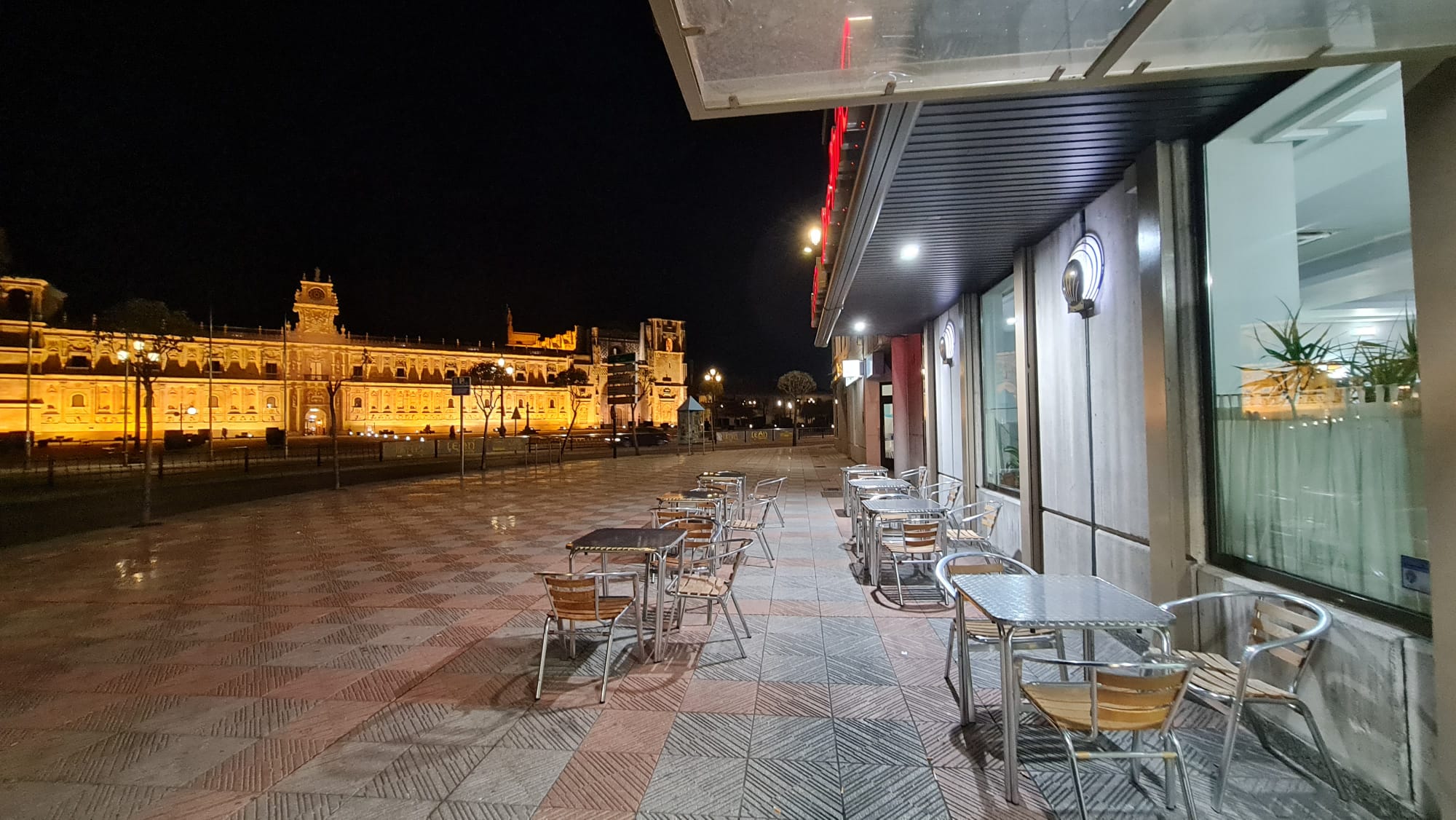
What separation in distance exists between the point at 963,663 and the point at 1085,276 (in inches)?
145

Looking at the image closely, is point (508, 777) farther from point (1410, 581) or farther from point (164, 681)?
point (1410, 581)

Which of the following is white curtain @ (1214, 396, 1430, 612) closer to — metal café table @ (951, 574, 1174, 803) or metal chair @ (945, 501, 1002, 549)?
metal café table @ (951, 574, 1174, 803)

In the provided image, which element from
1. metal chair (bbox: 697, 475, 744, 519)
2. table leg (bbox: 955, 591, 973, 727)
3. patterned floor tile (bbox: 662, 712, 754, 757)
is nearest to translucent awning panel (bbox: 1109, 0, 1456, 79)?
table leg (bbox: 955, 591, 973, 727)

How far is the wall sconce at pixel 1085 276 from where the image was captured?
5334 millimetres

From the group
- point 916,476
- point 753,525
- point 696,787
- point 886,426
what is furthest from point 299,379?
point 696,787

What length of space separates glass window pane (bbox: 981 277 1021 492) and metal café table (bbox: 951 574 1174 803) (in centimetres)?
435

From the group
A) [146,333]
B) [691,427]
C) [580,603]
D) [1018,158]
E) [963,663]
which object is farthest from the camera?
[691,427]

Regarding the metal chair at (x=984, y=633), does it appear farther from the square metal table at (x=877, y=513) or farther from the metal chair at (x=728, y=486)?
the metal chair at (x=728, y=486)

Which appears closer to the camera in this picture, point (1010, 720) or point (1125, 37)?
point (1125, 37)

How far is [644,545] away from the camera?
15.6 feet

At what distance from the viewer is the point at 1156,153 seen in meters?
4.31

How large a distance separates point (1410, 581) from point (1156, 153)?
9.63 feet

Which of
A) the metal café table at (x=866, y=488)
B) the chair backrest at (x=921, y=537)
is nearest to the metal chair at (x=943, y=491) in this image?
the metal café table at (x=866, y=488)

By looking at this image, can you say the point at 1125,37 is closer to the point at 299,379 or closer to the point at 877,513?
the point at 877,513
